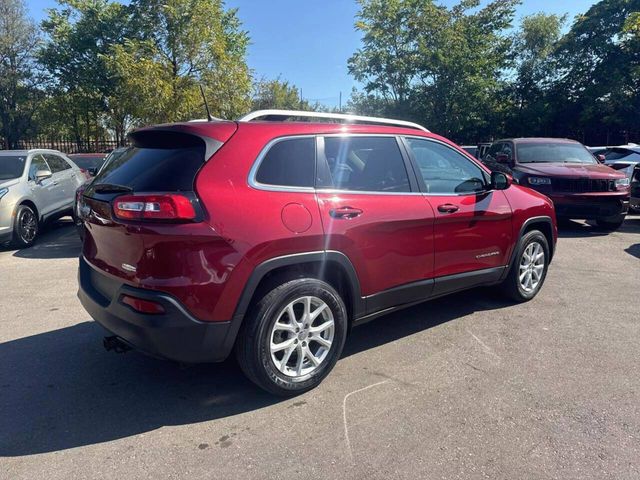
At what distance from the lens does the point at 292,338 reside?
10.4ft

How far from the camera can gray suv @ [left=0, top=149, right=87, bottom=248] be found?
787 cm

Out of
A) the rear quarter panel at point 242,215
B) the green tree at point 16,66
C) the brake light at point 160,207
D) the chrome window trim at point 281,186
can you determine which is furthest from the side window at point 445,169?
the green tree at point 16,66

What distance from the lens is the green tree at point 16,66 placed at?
919 inches

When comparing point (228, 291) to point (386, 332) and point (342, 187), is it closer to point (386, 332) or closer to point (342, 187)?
point (342, 187)

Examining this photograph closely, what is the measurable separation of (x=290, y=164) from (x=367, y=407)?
1.64 m

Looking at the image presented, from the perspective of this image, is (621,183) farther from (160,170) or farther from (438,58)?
(438,58)

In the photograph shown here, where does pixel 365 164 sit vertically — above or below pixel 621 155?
below

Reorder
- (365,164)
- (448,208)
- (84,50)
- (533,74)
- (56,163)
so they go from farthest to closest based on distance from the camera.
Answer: (533,74) → (84,50) → (56,163) → (448,208) → (365,164)

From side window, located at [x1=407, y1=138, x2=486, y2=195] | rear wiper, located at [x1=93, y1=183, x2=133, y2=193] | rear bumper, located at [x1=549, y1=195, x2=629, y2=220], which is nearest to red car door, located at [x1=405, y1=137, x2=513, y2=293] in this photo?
side window, located at [x1=407, y1=138, x2=486, y2=195]

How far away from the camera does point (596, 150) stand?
15.8 m

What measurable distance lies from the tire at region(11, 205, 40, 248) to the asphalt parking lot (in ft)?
12.3

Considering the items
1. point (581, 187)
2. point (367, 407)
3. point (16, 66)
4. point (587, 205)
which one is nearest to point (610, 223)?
point (587, 205)

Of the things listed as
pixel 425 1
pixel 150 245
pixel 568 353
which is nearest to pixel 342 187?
pixel 150 245

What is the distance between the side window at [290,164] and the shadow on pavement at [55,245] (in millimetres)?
5669
